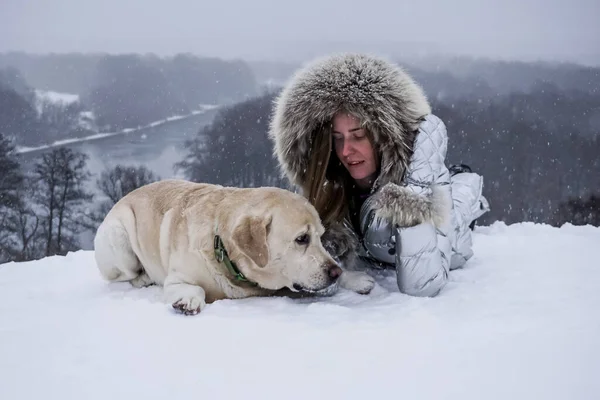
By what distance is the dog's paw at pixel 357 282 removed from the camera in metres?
3.52

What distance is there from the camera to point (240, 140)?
113 ft

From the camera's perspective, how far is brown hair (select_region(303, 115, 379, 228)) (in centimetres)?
405

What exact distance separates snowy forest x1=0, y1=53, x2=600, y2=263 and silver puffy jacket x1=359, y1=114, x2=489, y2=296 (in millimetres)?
6595

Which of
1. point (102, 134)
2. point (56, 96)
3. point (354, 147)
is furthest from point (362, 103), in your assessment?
point (56, 96)

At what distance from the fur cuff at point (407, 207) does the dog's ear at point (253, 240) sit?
847 mm

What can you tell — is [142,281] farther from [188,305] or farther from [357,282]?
[357,282]

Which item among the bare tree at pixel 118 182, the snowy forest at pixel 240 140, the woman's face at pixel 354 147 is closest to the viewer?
the woman's face at pixel 354 147

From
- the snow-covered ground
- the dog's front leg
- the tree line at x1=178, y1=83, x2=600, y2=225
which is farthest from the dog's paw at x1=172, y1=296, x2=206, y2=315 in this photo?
the snow-covered ground

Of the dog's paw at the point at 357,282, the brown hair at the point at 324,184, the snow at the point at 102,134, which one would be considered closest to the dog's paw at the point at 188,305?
the dog's paw at the point at 357,282

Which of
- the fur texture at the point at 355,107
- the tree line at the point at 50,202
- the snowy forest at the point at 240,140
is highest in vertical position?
the fur texture at the point at 355,107

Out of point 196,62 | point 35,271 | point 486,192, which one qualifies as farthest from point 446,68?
point 35,271

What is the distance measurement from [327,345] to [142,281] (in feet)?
8.05

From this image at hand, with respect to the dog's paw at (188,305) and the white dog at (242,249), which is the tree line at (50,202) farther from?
the dog's paw at (188,305)

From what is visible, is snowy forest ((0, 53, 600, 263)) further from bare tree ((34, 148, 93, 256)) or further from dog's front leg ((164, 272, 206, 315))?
dog's front leg ((164, 272, 206, 315))
